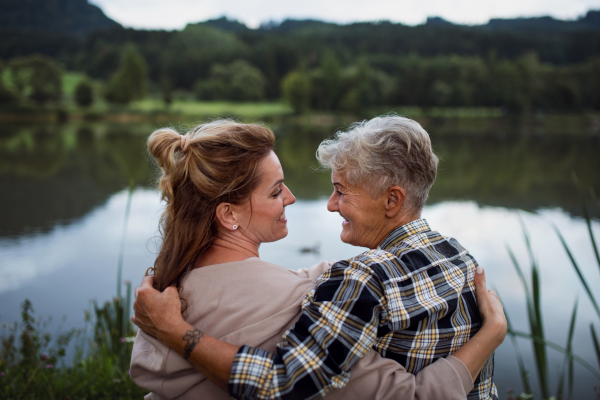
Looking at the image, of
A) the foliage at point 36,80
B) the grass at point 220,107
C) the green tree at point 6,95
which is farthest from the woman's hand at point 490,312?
the foliage at point 36,80

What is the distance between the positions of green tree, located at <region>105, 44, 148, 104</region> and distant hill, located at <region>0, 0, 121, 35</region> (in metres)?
41.3

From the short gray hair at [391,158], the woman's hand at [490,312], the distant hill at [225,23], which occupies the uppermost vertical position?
the distant hill at [225,23]

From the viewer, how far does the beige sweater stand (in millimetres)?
1301

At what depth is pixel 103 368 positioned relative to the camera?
3002mm

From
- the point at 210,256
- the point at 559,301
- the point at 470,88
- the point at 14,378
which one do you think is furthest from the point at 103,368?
the point at 470,88

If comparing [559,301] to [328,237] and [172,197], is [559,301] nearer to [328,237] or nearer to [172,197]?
[328,237]

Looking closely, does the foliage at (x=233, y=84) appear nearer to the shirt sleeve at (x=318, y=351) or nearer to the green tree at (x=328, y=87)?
the green tree at (x=328, y=87)

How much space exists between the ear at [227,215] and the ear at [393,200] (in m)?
0.52

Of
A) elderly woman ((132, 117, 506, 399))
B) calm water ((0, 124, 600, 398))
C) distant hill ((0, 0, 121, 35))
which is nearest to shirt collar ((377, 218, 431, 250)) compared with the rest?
elderly woman ((132, 117, 506, 399))

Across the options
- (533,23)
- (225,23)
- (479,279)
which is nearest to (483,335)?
(479,279)

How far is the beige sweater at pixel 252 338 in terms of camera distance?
1.30 m

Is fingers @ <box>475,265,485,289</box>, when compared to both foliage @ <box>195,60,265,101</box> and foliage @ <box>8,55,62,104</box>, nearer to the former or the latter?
foliage @ <box>8,55,62,104</box>

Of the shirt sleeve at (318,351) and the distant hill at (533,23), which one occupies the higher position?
the distant hill at (533,23)

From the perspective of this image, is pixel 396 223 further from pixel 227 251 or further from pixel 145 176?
pixel 145 176
